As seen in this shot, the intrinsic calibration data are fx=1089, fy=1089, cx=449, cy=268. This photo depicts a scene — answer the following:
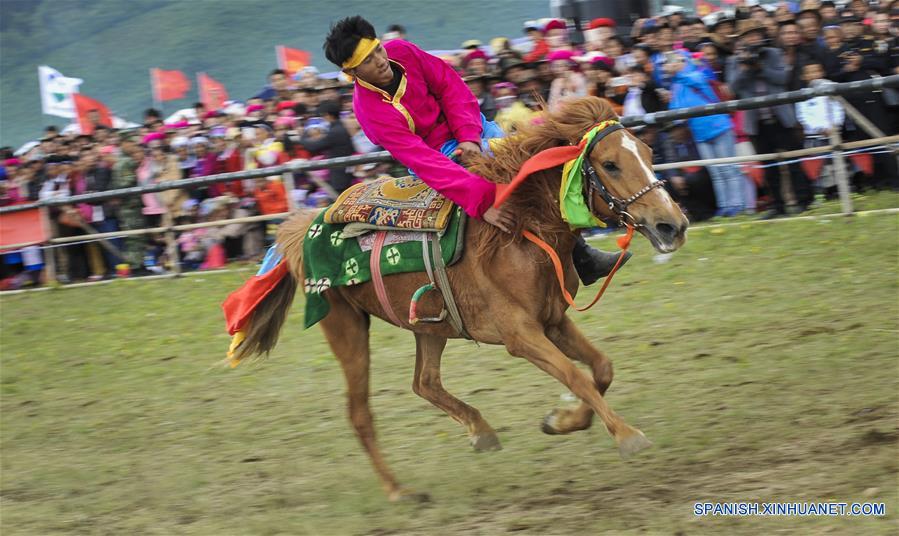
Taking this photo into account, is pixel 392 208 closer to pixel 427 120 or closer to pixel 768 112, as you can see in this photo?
pixel 427 120

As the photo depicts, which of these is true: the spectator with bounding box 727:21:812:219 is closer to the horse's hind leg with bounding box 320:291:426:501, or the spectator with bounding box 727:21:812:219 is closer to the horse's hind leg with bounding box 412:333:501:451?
the horse's hind leg with bounding box 412:333:501:451

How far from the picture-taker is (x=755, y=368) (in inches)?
279

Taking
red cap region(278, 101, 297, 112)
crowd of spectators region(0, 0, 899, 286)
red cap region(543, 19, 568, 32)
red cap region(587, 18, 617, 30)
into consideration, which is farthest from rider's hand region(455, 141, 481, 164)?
red cap region(278, 101, 297, 112)

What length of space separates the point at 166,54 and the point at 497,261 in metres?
16.9

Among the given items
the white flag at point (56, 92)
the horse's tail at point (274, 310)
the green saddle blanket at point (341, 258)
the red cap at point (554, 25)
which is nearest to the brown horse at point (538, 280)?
the green saddle blanket at point (341, 258)

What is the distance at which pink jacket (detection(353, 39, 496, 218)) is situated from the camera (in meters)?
5.67

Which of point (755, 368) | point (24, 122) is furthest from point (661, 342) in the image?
point (24, 122)

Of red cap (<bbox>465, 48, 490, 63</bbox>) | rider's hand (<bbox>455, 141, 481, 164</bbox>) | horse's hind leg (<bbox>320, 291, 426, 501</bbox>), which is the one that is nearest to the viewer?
rider's hand (<bbox>455, 141, 481, 164</bbox>)

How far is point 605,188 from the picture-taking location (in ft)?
17.2

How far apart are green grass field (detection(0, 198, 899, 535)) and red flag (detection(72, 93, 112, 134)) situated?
603cm

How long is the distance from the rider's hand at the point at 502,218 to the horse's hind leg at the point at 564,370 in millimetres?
464

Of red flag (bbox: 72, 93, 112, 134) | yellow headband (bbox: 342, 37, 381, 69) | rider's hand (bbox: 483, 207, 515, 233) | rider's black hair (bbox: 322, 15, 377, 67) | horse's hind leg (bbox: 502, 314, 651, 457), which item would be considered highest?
red flag (bbox: 72, 93, 112, 134)

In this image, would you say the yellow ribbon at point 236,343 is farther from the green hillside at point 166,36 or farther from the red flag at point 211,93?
the green hillside at point 166,36

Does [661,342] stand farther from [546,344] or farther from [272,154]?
[272,154]
